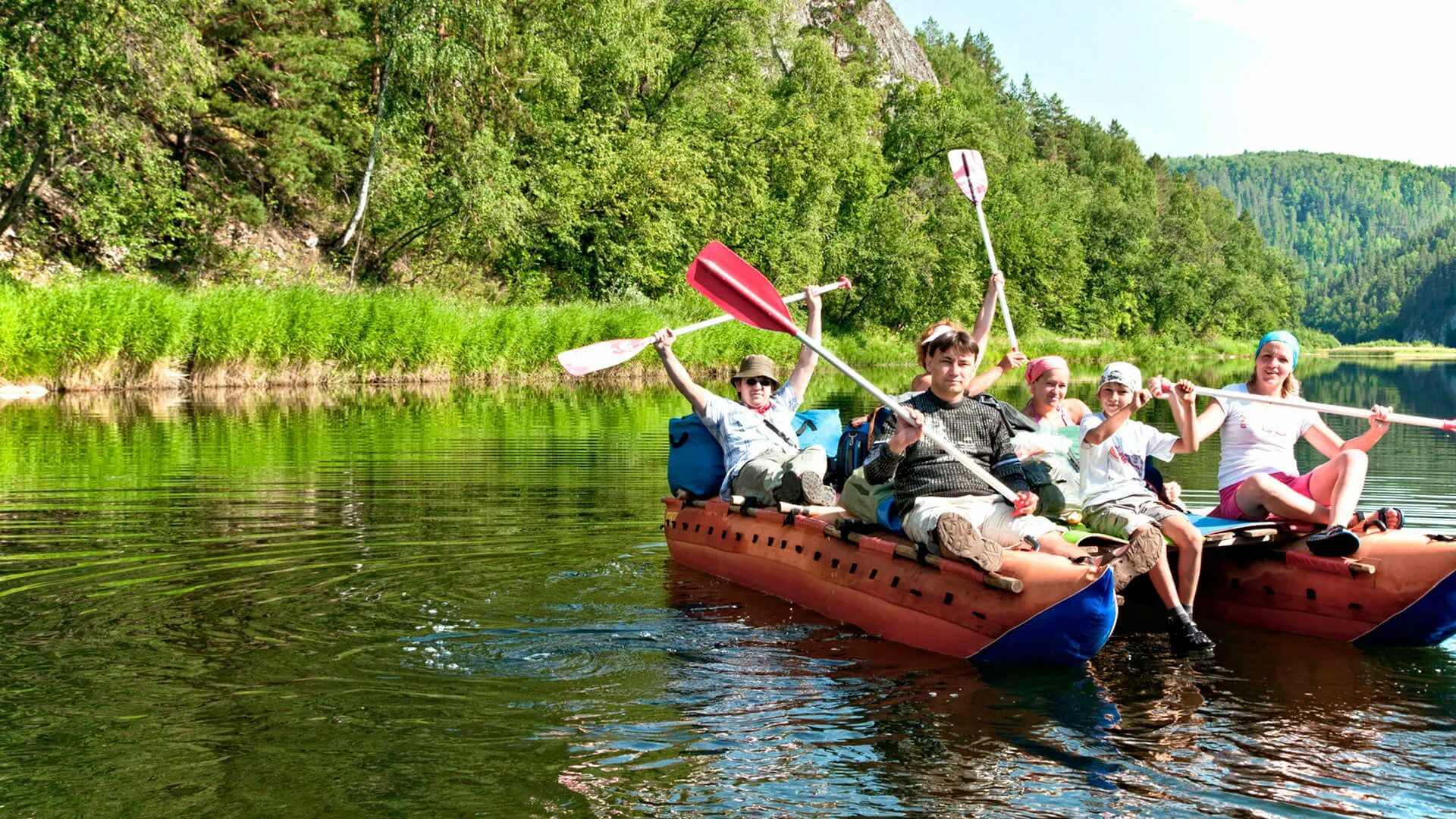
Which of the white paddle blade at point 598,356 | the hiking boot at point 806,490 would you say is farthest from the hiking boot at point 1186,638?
the white paddle blade at point 598,356

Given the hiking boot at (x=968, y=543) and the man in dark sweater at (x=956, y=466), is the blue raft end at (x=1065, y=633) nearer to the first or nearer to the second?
the hiking boot at (x=968, y=543)

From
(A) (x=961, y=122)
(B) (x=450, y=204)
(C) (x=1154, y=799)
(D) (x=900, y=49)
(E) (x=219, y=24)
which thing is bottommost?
(C) (x=1154, y=799)

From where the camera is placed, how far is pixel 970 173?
11414mm

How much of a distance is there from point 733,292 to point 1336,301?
199094 millimetres

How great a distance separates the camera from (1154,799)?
168 inches

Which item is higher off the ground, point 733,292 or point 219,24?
point 219,24

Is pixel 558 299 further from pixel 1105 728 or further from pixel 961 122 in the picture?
pixel 1105 728

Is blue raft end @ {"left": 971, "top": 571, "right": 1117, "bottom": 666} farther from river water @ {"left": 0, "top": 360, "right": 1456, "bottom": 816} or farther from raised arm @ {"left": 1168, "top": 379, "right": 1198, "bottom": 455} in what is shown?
raised arm @ {"left": 1168, "top": 379, "right": 1198, "bottom": 455}

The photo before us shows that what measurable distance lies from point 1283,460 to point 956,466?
2.18 meters

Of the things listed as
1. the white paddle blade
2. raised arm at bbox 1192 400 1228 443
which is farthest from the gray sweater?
the white paddle blade

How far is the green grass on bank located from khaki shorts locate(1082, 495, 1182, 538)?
16741 millimetres

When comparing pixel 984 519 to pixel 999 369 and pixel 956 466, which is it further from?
pixel 999 369

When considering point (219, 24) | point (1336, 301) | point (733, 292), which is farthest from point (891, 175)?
point (1336, 301)

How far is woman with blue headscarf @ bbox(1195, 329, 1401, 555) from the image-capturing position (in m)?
6.46
